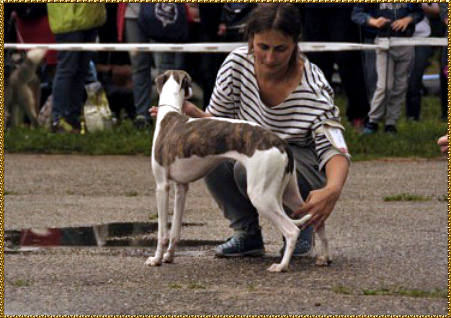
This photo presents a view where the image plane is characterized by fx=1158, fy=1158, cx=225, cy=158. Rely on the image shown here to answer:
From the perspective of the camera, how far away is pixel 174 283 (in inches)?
221

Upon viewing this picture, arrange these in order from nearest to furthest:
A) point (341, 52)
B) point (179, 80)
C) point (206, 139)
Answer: point (206, 139), point (179, 80), point (341, 52)

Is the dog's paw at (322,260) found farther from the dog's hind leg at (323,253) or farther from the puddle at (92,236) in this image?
the puddle at (92,236)

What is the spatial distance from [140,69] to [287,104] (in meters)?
5.98

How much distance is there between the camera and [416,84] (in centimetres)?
1384

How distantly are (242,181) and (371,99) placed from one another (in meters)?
6.04

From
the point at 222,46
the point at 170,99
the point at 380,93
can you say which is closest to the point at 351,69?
the point at 380,93

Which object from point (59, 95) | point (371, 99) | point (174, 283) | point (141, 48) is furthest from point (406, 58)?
point (174, 283)

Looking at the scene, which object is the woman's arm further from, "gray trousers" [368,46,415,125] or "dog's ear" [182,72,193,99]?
"gray trousers" [368,46,415,125]

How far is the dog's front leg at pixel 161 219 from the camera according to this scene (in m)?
5.90

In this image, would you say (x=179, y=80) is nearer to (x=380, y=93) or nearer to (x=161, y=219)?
(x=161, y=219)

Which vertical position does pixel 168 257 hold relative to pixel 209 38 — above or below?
below

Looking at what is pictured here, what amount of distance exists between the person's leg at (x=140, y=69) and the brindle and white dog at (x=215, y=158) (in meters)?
5.69

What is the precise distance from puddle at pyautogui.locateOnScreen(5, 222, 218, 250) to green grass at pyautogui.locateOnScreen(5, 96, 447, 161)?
344cm

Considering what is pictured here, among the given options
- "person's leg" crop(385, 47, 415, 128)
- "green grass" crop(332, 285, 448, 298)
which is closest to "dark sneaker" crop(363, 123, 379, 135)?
"person's leg" crop(385, 47, 415, 128)
